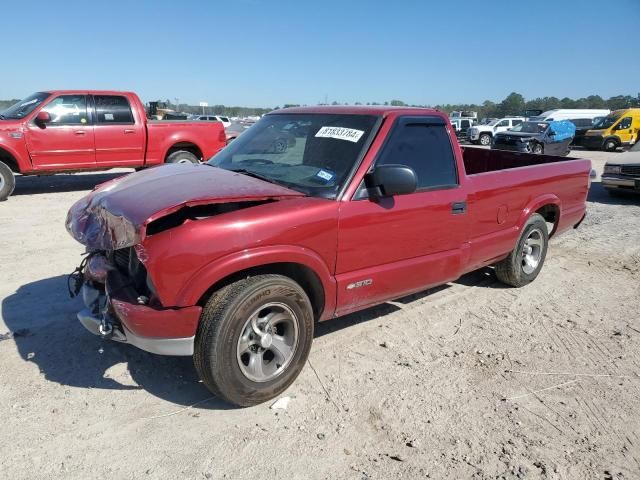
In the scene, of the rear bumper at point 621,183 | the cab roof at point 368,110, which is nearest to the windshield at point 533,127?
the rear bumper at point 621,183

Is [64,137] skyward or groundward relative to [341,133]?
groundward

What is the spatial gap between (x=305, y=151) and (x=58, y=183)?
10012mm

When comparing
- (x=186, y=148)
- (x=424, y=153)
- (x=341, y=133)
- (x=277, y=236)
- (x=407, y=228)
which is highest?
(x=341, y=133)

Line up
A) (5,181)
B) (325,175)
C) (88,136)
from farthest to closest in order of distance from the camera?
1. (88,136)
2. (5,181)
3. (325,175)

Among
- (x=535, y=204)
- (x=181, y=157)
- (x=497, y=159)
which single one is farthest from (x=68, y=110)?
(x=535, y=204)

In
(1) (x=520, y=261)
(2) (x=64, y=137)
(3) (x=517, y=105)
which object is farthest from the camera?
(3) (x=517, y=105)

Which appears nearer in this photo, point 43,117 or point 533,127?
point 43,117

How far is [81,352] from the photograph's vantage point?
11.9 feet

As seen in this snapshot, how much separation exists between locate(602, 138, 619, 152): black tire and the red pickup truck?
2447cm

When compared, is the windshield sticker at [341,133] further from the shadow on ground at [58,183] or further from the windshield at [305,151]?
the shadow on ground at [58,183]

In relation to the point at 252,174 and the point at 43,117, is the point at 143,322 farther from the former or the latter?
the point at 43,117

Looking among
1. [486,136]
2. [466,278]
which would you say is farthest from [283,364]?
[486,136]

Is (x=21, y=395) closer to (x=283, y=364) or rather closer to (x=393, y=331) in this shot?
(x=283, y=364)

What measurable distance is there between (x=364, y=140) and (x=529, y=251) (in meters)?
2.89
